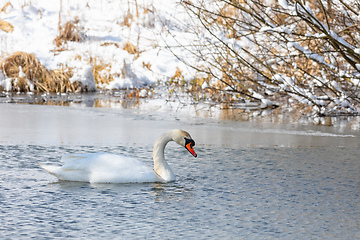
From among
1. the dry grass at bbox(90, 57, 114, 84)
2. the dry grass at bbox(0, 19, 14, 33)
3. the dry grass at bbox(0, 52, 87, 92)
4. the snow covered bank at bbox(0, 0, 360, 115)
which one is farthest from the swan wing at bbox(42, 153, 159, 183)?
the dry grass at bbox(0, 19, 14, 33)

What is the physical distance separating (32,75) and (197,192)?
14.2 m

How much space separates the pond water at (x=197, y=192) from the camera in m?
4.12

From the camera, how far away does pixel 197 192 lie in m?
5.23

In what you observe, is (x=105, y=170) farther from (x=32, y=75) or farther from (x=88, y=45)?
(x=88, y=45)

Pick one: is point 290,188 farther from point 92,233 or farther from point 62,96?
point 62,96

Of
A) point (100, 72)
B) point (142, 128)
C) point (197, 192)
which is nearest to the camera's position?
point (197, 192)

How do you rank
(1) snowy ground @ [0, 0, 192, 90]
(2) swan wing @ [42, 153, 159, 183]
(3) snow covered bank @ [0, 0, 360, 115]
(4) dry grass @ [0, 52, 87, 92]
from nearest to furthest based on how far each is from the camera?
(2) swan wing @ [42, 153, 159, 183], (3) snow covered bank @ [0, 0, 360, 115], (4) dry grass @ [0, 52, 87, 92], (1) snowy ground @ [0, 0, 192, 90]

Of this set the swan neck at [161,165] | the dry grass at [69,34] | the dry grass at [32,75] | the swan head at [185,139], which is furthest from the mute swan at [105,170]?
the dry grass at [69,34]

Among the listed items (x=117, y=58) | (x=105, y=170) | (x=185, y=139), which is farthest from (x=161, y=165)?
(x=117, y=58)

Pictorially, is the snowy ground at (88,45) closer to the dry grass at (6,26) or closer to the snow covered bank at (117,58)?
the snow covered bank at (117,58)

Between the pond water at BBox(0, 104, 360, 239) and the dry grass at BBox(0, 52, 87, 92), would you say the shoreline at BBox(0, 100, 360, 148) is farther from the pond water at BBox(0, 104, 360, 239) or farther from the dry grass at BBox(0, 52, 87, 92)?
the dry grass at BBox(0, 52, 87, 92)

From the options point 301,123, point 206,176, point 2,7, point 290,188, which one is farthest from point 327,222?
point 2,7

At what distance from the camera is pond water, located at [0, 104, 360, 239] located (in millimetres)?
4125

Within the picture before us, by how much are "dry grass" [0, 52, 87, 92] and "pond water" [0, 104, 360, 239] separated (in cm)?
939
